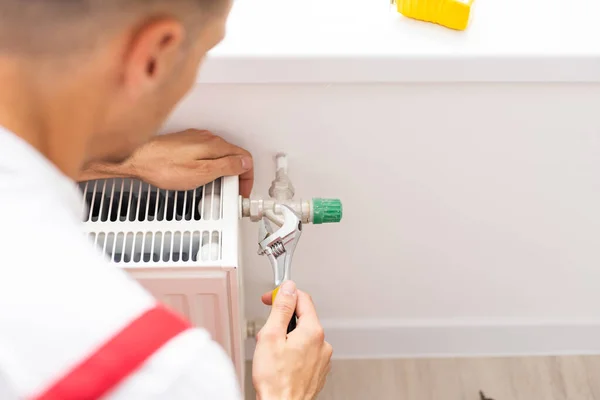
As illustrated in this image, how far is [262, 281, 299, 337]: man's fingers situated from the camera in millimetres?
677

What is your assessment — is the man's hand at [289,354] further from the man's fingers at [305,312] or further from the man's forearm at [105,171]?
the man's forearm at [105,171]

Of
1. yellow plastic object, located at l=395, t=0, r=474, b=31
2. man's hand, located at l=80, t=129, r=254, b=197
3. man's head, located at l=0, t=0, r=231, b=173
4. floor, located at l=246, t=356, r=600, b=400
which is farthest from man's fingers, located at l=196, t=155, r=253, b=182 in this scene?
floor, located at l=246, t=356, r=600, b=400

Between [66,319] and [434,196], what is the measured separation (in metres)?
0.69

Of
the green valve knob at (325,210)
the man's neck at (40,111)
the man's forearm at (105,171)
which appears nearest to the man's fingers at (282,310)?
the green valve knob at (325,210)

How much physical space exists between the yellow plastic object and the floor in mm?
627

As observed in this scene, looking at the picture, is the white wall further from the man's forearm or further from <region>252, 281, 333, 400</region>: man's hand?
<region>252, 281, 333, 400</region>: man's hand

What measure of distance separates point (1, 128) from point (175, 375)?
0.15 meters

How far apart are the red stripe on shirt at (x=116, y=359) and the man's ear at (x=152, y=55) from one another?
129 mm

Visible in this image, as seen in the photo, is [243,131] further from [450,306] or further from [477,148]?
[450,306]

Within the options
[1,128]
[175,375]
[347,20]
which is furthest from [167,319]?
[347,20]

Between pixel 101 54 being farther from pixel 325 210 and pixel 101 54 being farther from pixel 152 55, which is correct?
pixel 325 210

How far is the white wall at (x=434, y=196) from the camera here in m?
0.83

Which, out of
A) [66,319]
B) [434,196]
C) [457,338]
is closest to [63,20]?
[66,319]

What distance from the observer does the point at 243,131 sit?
2.78 feet
